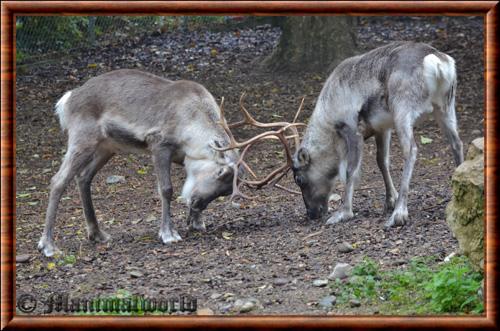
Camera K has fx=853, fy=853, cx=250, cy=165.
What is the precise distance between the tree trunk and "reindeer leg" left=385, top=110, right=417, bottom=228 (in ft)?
18.5

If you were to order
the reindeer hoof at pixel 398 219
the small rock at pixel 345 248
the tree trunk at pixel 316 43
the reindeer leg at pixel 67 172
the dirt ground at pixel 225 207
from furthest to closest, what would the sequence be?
the tree trunk at pixel 316 43, the reindeer leg at pixel 67 172, the reindeer hoof at pixel 398 219, the small rock at pixel 345 248, the dirt ground at pixel 225 207

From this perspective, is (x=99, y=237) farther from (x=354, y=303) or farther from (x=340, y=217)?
(x=354, y=303)

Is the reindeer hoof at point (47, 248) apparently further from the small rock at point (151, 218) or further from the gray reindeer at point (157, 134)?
the small rock at point (151, 218)

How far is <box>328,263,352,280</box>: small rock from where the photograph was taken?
6055 mm

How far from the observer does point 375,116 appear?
8.01 m

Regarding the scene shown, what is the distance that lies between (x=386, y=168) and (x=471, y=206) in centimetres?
331

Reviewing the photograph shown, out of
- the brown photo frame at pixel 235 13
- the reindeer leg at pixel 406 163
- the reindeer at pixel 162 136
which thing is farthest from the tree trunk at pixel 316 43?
the brown photo frame at pixel 235 13

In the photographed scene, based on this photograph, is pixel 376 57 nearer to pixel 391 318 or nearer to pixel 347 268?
pixel 347 268

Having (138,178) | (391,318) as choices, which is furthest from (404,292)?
(138,178)

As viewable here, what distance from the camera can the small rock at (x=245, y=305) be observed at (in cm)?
544

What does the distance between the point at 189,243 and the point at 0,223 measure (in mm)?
3516

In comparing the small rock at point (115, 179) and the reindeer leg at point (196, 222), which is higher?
the reindeer leg at point (196, 222)

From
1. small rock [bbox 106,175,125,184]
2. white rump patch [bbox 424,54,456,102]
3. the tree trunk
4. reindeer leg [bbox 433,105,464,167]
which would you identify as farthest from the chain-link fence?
white rump patch [bbox 424,54,456,102]

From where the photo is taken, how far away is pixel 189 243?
7.89 metres
